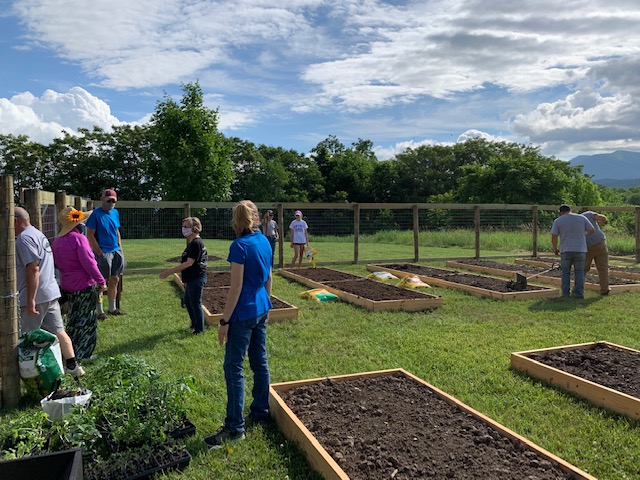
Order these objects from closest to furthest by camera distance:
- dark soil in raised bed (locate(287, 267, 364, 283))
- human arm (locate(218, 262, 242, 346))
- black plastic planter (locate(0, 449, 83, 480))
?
black plastic planter (locate(0, 449, 83, 480)), human arm (locate(218, 262, 242, 346)), dark soil in raised bed (locate(287, 267, 364, 283))

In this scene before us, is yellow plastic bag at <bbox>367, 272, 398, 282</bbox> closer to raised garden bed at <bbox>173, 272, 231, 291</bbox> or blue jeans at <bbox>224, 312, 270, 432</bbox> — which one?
raised garden bed at <bbox>173, 272, 231, 291</bbox>

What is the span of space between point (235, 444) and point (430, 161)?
50.7 meters

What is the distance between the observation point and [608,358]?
552 cm

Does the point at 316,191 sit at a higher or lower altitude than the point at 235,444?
higher

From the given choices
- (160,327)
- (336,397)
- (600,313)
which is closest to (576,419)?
(336,397)

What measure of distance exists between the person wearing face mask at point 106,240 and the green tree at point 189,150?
8552mm

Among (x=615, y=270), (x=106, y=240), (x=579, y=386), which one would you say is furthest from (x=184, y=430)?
(x=615, y=270)

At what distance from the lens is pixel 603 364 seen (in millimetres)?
5309

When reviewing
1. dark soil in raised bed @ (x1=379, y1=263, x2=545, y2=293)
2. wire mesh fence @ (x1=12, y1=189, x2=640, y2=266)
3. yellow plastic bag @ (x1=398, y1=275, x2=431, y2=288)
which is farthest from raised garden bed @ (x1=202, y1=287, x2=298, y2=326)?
wire mesh fence @ (x1=12, y1=189, x2=640, y2=266)

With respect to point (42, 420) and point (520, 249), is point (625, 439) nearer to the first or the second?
point (42, 420)

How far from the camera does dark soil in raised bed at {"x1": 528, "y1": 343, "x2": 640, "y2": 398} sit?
4.78 meters

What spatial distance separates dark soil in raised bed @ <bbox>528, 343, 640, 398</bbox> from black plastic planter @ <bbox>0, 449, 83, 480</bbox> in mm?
4595

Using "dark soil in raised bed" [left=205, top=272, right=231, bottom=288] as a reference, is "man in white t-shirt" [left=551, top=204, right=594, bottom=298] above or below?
above

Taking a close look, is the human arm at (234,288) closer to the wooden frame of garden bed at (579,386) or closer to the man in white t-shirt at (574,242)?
the wooden frame of garden bed at (579,386)
